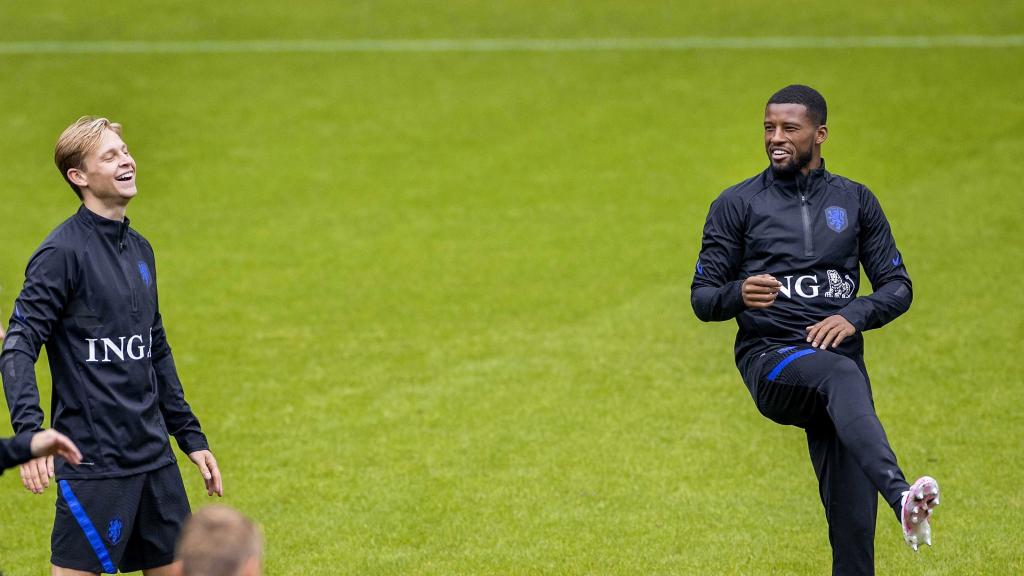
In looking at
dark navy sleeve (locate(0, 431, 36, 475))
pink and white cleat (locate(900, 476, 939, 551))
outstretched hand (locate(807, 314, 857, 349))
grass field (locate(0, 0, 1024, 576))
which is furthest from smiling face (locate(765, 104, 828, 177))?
dark navy sleeve (locate(0, 431, 36, 475))

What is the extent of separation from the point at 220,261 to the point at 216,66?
7821 millimetres

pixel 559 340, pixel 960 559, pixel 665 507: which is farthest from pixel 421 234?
pixel 960 559

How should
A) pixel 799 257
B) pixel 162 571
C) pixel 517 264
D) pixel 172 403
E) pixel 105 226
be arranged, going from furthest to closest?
pixel 517 264 < pixel 799 257 < pixel 172 403 < pixel 162 571 < pixel 105 226

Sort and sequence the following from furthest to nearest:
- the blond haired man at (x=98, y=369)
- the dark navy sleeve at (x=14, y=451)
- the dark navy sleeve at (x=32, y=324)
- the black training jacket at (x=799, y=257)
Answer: the black training jacket at (x=799, y=257), the blond haired man at (x=98, y=369), the dark navy sleeve at (x=32, y=324), the dark navy sleeve at (x=14, y=451)

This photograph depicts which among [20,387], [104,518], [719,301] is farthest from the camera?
[719,301]

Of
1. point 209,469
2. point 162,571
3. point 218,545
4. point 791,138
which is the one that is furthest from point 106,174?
point 791,138

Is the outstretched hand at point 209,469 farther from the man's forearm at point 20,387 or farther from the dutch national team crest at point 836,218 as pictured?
the dutch national team crest at point 836,218

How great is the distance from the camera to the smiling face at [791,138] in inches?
249

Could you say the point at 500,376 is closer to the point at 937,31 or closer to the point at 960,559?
the point at 960,559

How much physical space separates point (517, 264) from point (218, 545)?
436 inches

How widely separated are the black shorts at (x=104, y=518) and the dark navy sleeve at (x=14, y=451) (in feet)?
2.48

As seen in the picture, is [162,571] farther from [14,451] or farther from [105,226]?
[105,226]

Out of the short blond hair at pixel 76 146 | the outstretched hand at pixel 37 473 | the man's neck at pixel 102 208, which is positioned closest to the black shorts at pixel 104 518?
the outstretched hand at pixel 37 473

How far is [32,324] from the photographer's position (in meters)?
5.33
